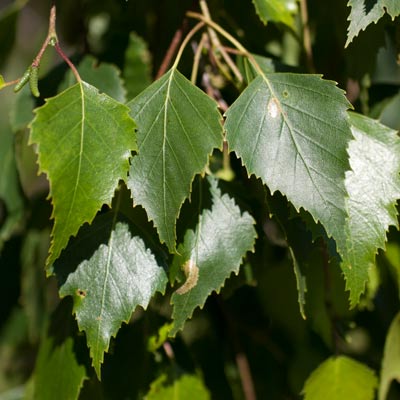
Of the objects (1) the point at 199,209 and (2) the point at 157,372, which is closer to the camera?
(1) the point at 199,209

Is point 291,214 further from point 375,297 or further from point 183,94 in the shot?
point 375,297

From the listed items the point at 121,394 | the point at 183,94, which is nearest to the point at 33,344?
the point at 121,394

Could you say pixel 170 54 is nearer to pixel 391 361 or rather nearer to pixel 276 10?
pixel 276 10

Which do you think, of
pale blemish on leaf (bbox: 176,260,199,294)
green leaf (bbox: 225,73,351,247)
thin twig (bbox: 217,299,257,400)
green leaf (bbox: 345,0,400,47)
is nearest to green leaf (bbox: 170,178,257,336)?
pale blemish on leaf (bbox: 176,260,199,294)

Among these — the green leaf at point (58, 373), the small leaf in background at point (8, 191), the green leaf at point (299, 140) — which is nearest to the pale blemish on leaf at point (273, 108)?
the green leaf at point (299, 140)

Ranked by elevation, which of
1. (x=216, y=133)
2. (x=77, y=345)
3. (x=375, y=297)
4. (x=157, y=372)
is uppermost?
(x=216, y=133)
